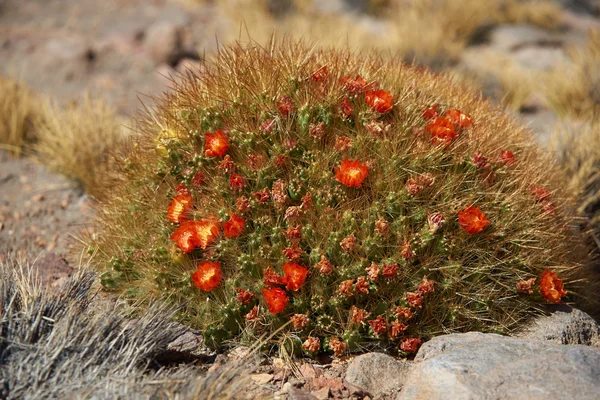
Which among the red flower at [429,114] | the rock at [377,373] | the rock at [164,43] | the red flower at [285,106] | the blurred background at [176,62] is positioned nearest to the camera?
the rock at [377,373]

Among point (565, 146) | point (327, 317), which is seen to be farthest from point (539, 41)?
point (327, 317)

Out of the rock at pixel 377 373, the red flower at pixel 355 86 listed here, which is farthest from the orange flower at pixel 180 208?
the rock at pixel 377 373

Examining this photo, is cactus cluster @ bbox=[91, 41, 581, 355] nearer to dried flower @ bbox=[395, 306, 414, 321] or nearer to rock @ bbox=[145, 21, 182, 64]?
dried flower @ bbox=[395, 306, 414, 321]

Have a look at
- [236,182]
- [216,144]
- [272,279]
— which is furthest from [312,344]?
[216,144]

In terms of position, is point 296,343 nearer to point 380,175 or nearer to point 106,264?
point 380,175

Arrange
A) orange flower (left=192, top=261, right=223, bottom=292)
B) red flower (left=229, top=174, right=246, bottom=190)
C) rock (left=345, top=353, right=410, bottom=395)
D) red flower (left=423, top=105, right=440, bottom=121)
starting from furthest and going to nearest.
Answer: red flower (left=423, top=105, right=440, bottom=121) → red flower (left=229, top=174, right=246, bottom=190) → orange flower (left=192, top=261, right=223, bottom=292) → rock (left=345, top=353, right=410, bottom=395)

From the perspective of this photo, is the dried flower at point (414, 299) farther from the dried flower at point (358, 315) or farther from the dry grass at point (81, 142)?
the dry grass at point (81, 142)

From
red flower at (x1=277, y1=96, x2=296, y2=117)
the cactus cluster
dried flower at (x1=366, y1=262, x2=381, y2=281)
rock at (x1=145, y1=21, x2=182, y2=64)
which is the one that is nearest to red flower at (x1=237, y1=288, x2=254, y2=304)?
the cactus cluster
